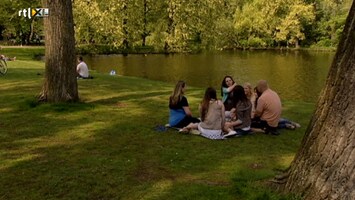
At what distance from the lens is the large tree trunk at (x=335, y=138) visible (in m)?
4.71

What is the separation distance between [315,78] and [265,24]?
3806 centimetres

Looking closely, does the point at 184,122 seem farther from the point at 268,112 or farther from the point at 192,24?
the point at 192,24

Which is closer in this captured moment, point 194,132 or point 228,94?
point 194,132

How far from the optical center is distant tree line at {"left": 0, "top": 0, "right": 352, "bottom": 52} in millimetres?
35038

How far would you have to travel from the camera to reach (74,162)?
6941 mm

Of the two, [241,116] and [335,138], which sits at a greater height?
[335,138]

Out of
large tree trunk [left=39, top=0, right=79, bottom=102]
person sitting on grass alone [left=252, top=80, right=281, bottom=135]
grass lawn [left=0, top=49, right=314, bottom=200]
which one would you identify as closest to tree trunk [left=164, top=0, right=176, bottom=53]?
grass lawn [left=0, top=49, right=314, bottom=200]

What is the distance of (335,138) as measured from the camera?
4820 millimetres

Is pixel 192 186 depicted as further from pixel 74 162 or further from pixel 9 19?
pixel 9 19

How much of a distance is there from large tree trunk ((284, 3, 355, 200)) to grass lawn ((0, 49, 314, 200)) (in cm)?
58

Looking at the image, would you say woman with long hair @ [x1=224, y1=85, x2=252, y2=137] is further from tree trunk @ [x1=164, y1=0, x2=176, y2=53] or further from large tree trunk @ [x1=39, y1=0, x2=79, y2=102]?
tree trunk @ [x1=164, y1=0, x2=176, y2=53]

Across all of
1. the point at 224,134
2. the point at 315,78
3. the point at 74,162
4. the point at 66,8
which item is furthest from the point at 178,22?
the point at 74,162

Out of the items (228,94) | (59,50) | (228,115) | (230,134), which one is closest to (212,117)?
(230,134)

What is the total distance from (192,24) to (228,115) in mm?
24943
